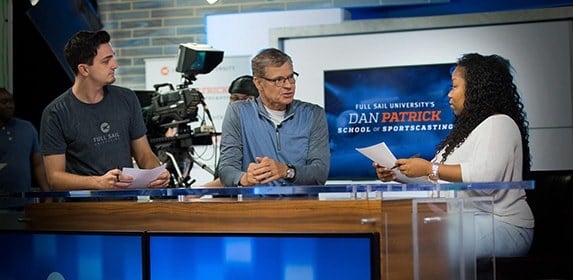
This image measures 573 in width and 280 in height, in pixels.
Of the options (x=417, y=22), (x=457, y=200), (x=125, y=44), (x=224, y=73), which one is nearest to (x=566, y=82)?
(x=417, y=22)

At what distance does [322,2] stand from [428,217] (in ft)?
14.8

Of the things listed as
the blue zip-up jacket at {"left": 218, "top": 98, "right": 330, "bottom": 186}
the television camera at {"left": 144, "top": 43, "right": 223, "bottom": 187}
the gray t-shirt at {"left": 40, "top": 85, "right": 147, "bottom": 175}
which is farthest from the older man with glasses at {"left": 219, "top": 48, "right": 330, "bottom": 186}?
the television camera at {"left": 144, "top": 43, "right": 223, "bottom": 187}

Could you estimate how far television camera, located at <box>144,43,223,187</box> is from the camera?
20.3 feet

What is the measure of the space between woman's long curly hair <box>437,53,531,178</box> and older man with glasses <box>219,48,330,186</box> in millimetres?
510

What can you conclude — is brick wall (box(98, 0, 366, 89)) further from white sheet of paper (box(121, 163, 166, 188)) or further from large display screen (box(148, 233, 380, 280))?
large display screen (box(148, 233, 380, 280))

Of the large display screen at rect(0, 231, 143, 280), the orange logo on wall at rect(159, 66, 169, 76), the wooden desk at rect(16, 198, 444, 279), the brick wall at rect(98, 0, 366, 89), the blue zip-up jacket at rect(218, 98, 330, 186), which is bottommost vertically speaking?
the large display screen at rect(0, 231, 143, 280)

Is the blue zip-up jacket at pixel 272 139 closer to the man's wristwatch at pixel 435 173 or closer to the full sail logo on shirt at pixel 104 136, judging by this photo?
the man's wristwatch at pixel 435 173

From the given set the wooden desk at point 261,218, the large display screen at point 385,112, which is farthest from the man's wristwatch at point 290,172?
the large display screen at point 385,112

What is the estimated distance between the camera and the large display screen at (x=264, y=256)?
2.79 metres

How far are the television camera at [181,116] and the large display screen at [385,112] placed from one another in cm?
112

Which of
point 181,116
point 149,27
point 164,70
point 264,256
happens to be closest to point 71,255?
point 264,256

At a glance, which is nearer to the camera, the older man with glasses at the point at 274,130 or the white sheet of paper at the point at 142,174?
the white sheet of paper at the point at 142,174

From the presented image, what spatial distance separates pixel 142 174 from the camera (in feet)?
12.1

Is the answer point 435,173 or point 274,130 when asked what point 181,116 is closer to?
point 274,130
